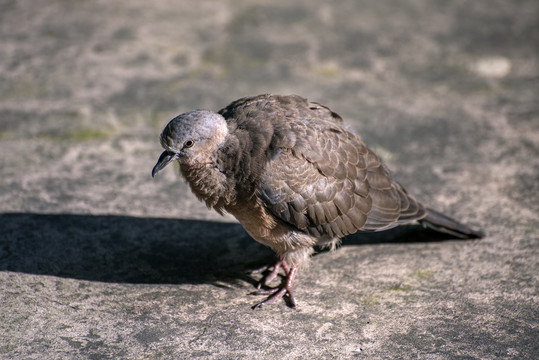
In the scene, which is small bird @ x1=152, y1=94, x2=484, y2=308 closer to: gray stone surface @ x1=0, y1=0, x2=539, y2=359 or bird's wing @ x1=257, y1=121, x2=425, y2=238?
bird's wing @ x1=257, y1=121, x2=425, y2=238

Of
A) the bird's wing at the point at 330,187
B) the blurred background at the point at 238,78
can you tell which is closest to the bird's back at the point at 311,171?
the bird's wing at the point at 330,187

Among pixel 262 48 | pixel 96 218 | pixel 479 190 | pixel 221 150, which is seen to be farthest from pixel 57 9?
pixel 479 190

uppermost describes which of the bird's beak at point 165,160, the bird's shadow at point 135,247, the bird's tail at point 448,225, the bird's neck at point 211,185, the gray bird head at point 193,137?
the gray bird head at point 193,137

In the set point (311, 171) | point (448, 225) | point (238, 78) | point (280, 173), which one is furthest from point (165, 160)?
point (238, 78)

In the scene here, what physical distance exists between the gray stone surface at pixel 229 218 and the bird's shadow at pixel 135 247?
1 centimetres

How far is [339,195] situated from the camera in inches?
153

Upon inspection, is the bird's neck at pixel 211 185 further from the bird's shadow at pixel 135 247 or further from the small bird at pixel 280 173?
the bird's shadow at pixel 135 247

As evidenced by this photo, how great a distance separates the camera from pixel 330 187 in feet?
Answer: 12.6

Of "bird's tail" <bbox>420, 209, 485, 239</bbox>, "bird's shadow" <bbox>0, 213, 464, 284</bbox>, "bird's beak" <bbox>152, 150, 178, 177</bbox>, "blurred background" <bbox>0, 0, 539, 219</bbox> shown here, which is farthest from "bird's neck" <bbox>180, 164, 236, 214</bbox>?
"bird's tail" <bbox>420, 209, 485, 239</bbox>

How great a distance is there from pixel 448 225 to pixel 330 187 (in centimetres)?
102

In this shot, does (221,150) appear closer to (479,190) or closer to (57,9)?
(479,190)

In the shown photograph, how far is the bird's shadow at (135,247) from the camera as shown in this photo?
13.0 ft

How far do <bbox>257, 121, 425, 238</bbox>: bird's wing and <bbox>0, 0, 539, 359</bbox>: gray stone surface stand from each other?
1.20 feet

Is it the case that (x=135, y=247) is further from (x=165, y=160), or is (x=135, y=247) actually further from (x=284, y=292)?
(x=284, y=292)
